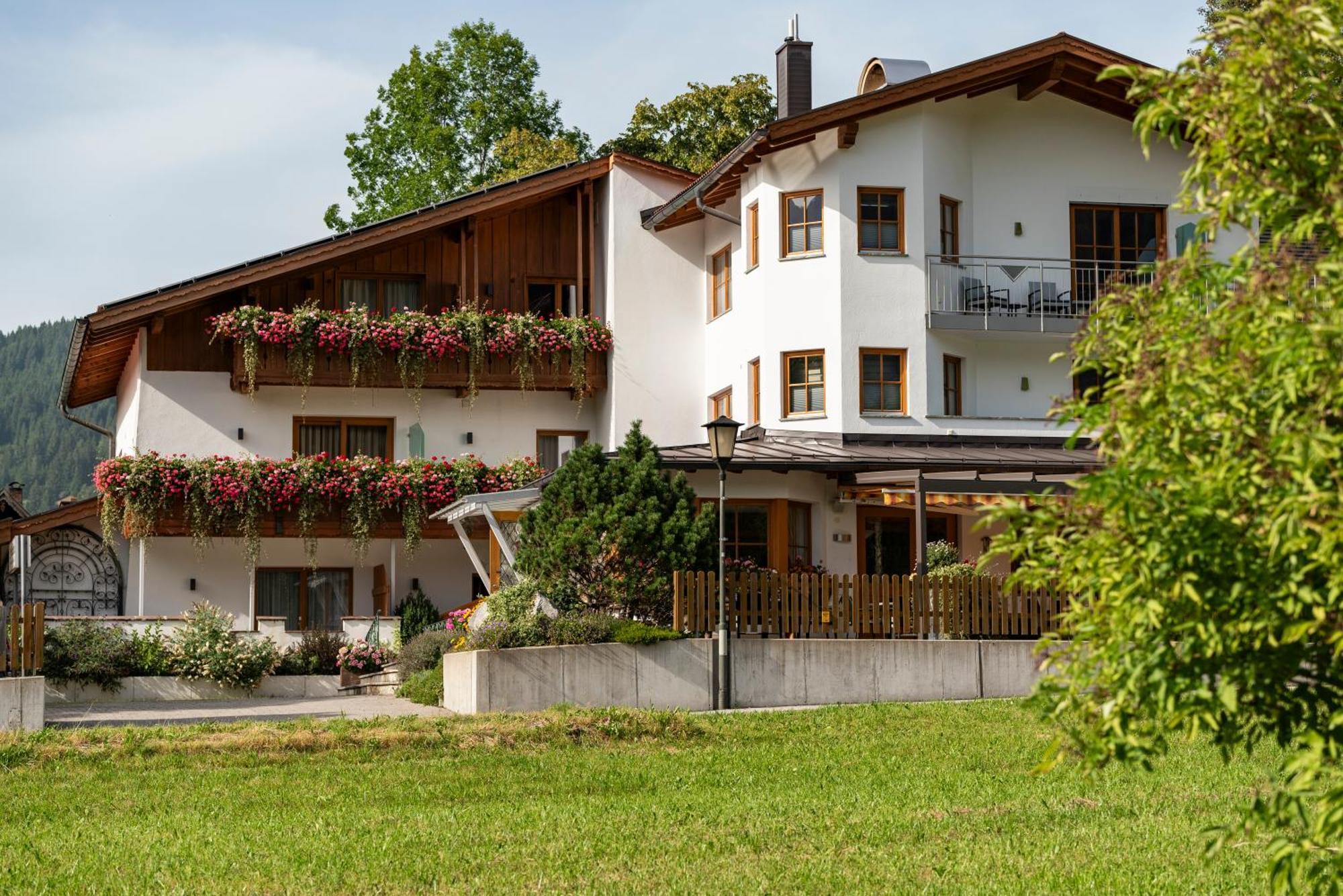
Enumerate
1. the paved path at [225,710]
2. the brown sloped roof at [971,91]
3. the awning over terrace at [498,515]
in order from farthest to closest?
1. the brown sloped roof at [971,91]
2. the awning over terrace at [498,515]
3. the paved path at [225,710]

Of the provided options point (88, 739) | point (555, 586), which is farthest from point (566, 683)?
point (88, 739)

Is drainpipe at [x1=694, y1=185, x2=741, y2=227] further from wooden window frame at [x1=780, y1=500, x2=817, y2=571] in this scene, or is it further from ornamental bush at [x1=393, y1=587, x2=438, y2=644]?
ornamental bush at [x1=393, y1=587, x2=438, y2=644]

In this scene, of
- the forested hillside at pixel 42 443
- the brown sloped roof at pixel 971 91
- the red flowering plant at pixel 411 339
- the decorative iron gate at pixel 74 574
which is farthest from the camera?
the forested hillside at pixel 42 443

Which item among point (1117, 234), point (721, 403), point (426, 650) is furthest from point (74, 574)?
point (1117, 234)

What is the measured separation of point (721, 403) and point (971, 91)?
24.1 ft

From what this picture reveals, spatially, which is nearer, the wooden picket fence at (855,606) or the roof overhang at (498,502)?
the wooden picket fence at (855,606)

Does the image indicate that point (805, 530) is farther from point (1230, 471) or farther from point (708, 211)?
point (1230, 471)

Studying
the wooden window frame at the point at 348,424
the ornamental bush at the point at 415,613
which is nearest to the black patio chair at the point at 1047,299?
the ornamental bush at the point at 415,613

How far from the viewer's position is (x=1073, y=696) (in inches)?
219

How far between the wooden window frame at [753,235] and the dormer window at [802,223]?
759mm

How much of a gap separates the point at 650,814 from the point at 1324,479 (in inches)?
277

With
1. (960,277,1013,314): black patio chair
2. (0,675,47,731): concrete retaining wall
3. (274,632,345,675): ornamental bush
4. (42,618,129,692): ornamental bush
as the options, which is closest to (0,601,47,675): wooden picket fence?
(0,675,47,731): concrete retaining wall

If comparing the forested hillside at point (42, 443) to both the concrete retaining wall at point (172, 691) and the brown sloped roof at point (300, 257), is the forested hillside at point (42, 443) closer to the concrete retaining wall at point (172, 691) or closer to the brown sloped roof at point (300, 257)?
the brown sloped roof at point (300, 257)

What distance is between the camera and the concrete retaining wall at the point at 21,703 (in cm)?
1672
